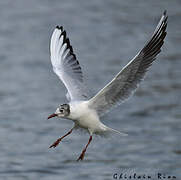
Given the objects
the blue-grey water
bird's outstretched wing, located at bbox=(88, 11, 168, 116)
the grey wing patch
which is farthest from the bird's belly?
the grey wing patch

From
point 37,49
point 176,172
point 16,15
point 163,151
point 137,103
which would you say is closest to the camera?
point 176,172

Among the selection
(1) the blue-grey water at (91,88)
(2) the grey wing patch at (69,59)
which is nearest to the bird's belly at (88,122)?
(1) the blue-grey water at (91,88)

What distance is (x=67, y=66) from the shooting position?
Answer: 8.88 metres

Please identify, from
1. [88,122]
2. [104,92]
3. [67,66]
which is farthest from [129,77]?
[67,66]

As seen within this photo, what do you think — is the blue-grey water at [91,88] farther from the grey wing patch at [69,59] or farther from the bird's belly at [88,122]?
the grey wing patch at [69,59]

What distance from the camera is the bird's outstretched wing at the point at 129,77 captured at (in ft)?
24.6

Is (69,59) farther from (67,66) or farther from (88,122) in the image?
(88,122)

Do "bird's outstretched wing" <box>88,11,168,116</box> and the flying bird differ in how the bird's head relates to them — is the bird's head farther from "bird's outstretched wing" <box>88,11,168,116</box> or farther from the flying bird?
"bird's outstretched wing" <box>88,11,168,116</box>

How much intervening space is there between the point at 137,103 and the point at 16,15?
5.26 metres

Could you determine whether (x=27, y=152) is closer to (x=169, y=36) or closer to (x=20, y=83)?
(x=20, y=83)

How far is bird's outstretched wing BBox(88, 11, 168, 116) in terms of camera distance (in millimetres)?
7492

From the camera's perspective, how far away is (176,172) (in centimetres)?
1104

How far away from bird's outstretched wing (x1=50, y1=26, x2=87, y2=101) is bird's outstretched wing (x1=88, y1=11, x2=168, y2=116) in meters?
0.51

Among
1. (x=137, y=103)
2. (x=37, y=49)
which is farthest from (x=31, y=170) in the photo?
(x=37, y=49)
